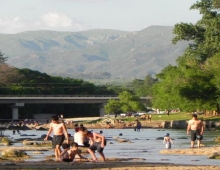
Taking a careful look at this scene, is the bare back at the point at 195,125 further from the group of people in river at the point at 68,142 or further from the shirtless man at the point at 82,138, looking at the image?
the shirtless man at the point at 82,138

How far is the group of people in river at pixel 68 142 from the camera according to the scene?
31.6 m

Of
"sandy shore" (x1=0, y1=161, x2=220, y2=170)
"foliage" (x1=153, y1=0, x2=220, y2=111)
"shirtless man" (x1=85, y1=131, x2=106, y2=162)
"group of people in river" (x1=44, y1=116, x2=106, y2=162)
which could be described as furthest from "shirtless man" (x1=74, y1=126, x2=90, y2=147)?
"foliage" (x1=153, y1=0, x2=220, y2=111)

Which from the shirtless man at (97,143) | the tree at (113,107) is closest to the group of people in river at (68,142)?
the shirtless man at (97,143)

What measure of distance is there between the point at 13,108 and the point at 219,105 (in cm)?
8033

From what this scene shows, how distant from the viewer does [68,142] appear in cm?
3225

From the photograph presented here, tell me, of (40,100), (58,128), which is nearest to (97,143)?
(58,128)

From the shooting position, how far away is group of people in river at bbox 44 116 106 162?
3161 cm

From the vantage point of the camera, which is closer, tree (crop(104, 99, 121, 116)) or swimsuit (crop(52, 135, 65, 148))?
swimsuit (crop(52, 135, 65, 148))

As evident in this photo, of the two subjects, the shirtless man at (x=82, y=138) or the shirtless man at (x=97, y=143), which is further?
the shirtless man at (x=82, y=138)

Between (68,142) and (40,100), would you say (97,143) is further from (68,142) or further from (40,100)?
(40,100)

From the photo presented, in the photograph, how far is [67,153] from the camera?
104ft

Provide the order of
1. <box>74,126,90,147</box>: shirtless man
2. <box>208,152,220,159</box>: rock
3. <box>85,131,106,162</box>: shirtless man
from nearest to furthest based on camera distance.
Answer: <box>85,131,106,162</box>: shirtless man
<box>74,126,90,147</box>: shirtless man
<box>208,152,220,159</box>: rock

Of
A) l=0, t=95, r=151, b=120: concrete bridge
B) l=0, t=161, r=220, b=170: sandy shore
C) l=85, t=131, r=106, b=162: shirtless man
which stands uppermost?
l=0, t=95, r=151, b=120: concrete bridge

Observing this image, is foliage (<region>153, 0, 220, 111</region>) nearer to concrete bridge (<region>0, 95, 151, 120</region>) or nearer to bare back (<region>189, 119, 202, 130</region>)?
bare back (<region>189, 119, 202, 130</region>)
